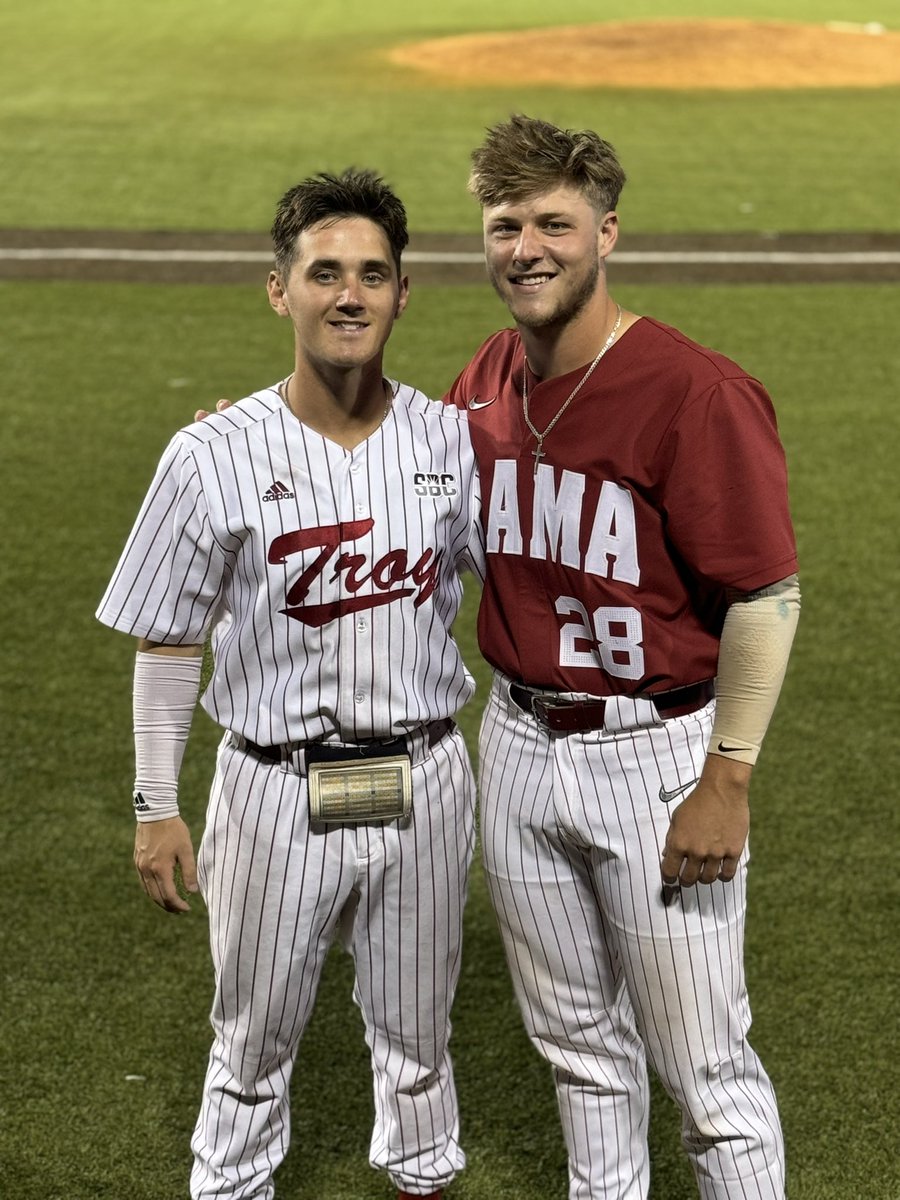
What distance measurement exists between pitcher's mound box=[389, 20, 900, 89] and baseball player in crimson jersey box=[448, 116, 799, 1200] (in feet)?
61.7

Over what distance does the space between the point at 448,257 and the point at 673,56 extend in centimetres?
1231

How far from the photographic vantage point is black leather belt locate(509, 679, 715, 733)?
2.67 m

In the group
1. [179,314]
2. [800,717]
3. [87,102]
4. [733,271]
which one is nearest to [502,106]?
[87,102]

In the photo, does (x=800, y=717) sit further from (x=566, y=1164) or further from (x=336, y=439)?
(x=336, y=439)

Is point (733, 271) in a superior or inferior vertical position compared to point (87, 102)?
inferior

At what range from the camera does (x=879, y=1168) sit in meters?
3.33

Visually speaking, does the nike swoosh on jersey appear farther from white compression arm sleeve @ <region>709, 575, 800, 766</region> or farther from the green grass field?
the green grass field

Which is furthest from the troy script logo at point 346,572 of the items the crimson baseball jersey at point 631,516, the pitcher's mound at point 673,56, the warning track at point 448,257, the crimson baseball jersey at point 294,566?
the pitcher's mound at point 673,56

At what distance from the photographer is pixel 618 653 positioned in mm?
2648

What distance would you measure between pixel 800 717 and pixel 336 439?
3.08m

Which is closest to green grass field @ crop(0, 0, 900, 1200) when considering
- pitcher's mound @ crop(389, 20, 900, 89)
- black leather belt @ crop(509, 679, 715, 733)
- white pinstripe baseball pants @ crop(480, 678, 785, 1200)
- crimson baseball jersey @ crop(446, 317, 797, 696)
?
white pinstripe baseball pants @ crop(480, 678, 785, 1200)

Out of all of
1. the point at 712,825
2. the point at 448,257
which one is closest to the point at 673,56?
the point at 448,257

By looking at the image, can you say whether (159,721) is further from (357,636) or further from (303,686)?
(357,636)

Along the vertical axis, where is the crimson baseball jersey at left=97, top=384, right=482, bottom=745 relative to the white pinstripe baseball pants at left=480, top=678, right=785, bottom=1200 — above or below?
above
